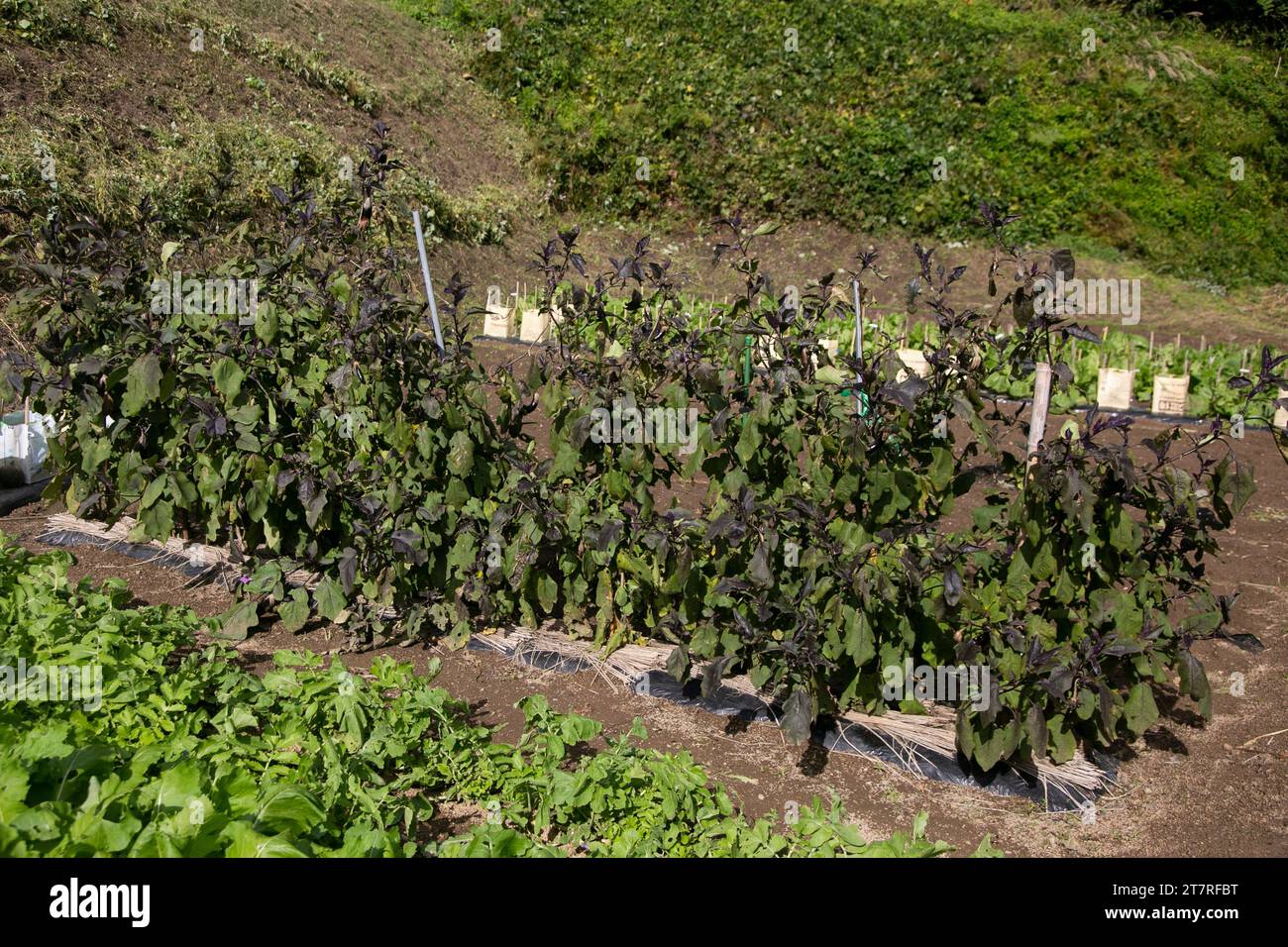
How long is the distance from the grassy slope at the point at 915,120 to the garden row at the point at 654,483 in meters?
12.8

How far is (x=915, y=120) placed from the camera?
1661 cm

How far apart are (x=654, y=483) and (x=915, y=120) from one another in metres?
14.6

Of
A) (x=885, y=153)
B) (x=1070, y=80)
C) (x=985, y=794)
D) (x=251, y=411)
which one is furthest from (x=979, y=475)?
(x=1070, y=80)

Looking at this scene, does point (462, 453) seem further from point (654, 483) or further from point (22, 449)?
point (22, 449)

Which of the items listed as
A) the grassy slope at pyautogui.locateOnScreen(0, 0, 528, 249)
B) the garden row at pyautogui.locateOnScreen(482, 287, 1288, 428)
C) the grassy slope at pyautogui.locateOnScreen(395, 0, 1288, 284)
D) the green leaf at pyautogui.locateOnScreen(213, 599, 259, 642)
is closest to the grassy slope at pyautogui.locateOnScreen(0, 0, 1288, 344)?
the grassy slope at pyautogui.locateOnScreen(0, 0, 528, 249)

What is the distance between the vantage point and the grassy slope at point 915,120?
1592 centimetres

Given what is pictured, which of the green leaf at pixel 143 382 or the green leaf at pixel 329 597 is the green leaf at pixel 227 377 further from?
the green leaf at pixel 329 597

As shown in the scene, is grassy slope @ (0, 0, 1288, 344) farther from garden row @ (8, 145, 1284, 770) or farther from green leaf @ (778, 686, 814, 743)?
green leaf @ (778, 686, 814, 743)

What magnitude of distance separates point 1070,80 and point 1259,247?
4.12m

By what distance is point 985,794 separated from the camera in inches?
128

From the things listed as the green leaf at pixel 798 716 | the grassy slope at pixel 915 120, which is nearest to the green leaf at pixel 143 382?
the green leaf at pixel 798 716

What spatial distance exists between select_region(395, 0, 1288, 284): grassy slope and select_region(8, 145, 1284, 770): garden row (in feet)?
41.9

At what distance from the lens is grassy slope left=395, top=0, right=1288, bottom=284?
15922mm

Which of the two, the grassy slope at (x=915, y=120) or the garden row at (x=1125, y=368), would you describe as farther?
the grassy slope at (x=915, y=120)
